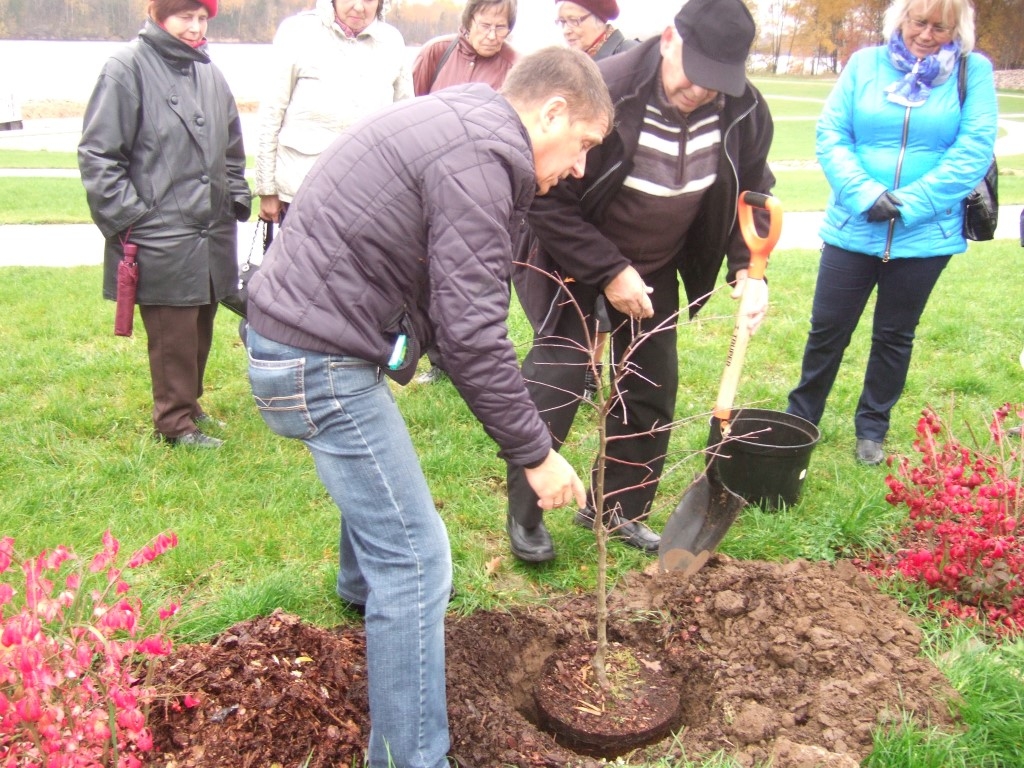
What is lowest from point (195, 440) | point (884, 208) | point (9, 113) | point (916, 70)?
point (9, 113)

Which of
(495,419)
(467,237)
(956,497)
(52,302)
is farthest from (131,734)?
(52,302)

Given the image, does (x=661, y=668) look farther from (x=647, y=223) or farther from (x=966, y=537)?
(x=647, y=223)

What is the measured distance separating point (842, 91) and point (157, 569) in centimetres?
351

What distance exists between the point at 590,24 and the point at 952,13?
68.3 inches

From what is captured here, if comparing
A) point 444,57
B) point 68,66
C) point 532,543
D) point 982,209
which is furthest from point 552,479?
Answer: point 68,66

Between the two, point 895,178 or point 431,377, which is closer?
point 895,178

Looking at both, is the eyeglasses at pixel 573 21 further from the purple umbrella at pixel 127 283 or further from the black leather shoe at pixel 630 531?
the black leather shoe at pixel 630 531

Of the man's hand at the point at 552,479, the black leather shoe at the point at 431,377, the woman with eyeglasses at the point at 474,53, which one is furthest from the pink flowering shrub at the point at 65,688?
the black leather shoe at the point at 431,377

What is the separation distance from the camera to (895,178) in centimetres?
414

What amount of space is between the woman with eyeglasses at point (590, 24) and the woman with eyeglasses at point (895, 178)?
1.21m

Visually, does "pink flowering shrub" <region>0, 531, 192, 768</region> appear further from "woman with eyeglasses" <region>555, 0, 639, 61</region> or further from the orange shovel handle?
"woman with eyeglasses" <region>555, 0, 639, 61</region>

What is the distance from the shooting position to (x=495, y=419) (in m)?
2.05

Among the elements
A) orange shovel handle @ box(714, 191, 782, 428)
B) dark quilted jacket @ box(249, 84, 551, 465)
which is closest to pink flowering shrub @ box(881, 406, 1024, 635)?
orange shovel handle @ box(714, 191, 782, 428)

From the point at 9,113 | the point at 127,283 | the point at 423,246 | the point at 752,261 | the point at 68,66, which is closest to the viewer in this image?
the point at 423,246
